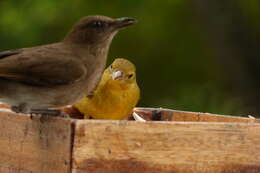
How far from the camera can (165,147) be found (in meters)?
4.88

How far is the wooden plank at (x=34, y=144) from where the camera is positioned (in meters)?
4.80

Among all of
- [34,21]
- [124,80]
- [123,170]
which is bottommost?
[123,170]

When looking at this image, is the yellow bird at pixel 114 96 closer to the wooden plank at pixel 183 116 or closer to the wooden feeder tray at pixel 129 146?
the wooden plank at pixel 183 116

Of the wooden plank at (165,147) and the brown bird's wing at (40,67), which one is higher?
the brown bird's wing at (40,67)

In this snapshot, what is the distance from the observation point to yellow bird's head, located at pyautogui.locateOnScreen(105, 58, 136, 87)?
654 centimetres

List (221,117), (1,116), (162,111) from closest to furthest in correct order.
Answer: (1,116) → (221,117) → (162,111)

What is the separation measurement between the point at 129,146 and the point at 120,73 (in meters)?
1.80

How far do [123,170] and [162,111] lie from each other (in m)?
1.87

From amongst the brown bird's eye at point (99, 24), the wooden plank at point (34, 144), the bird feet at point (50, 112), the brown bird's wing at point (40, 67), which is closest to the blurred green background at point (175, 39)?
the brown bird's eye at point (99, 24)

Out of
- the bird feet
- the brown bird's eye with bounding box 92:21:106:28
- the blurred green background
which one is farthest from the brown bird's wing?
the blurred green background

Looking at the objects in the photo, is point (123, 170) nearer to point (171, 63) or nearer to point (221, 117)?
point (221, 117)

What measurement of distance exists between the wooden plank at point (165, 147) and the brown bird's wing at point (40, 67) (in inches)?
36.3

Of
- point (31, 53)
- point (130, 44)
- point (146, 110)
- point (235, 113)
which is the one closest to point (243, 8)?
point (130, 44)

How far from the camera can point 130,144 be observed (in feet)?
15.8
